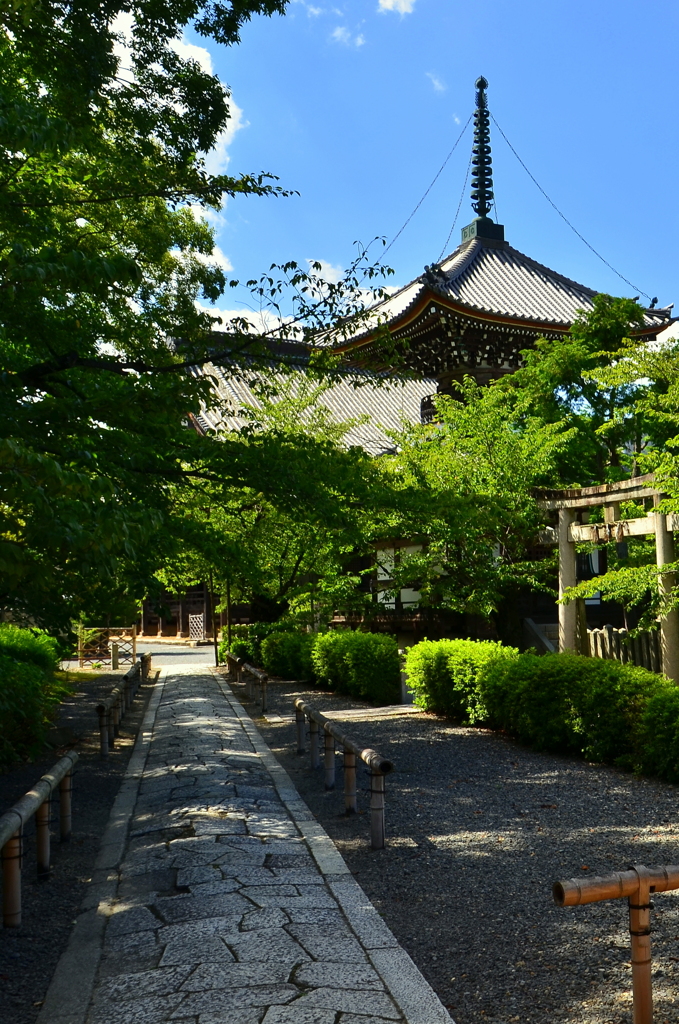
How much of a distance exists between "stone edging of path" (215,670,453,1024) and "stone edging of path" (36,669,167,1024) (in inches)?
53.9

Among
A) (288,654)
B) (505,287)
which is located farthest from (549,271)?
(288,654)

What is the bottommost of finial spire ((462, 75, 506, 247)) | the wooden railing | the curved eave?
the wooden railing

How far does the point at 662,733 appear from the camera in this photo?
765 centimetres

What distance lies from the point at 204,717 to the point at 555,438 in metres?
7.60

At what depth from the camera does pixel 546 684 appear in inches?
371

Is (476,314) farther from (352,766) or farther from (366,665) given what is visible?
(352,766)

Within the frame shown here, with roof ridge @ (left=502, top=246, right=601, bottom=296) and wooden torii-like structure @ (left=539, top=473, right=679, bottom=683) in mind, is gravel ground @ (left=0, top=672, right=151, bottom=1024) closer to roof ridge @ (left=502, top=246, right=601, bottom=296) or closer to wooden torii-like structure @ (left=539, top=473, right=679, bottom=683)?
wooden torii-like structure @ (left=539, top=473, right=679, bottom=683)

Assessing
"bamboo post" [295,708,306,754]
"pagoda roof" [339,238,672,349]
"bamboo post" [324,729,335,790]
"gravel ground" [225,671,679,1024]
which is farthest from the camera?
"pagoda roof" [339,238,672,349]

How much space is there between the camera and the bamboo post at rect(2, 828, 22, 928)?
188 inches

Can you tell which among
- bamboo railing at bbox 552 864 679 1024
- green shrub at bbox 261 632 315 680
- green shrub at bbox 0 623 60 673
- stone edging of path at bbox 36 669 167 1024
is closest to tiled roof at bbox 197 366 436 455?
green shrub at bbox 261 632 315 680

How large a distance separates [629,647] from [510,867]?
7.58m

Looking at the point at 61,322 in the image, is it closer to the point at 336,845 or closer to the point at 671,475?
the point at 336,845

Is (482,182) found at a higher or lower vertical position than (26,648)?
higher

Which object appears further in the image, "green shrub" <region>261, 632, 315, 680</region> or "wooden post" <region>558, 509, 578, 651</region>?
"green shrub" <region>261, 632, 315, 680</region>
